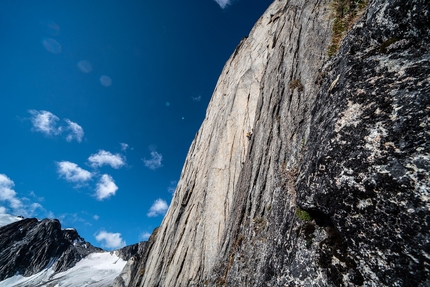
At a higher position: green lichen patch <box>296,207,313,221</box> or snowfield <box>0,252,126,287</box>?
green lichen patch <box>296,207,313,221</box>

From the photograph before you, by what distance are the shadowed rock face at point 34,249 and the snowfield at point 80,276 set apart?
545cm

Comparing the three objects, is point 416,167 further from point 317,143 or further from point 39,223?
point 39,223

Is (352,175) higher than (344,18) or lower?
lower

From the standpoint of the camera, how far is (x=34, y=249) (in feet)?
544

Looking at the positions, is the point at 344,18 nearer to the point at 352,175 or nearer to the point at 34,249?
the point at 352,175

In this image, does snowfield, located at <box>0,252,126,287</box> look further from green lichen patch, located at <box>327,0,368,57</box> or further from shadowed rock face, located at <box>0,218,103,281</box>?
green lichen patch, located at <box>327,0,368,57</box>

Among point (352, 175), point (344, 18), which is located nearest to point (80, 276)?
point (352, 175)

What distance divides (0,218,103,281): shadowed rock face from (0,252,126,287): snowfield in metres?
5.45

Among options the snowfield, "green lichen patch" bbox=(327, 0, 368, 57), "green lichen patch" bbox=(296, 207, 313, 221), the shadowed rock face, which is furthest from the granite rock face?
the shadowed rock face

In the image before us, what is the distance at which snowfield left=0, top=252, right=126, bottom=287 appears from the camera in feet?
442

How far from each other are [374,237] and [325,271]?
4.80 ft

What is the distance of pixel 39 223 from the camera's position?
17788cm

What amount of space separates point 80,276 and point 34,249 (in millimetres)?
55632

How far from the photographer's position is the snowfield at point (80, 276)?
135m
